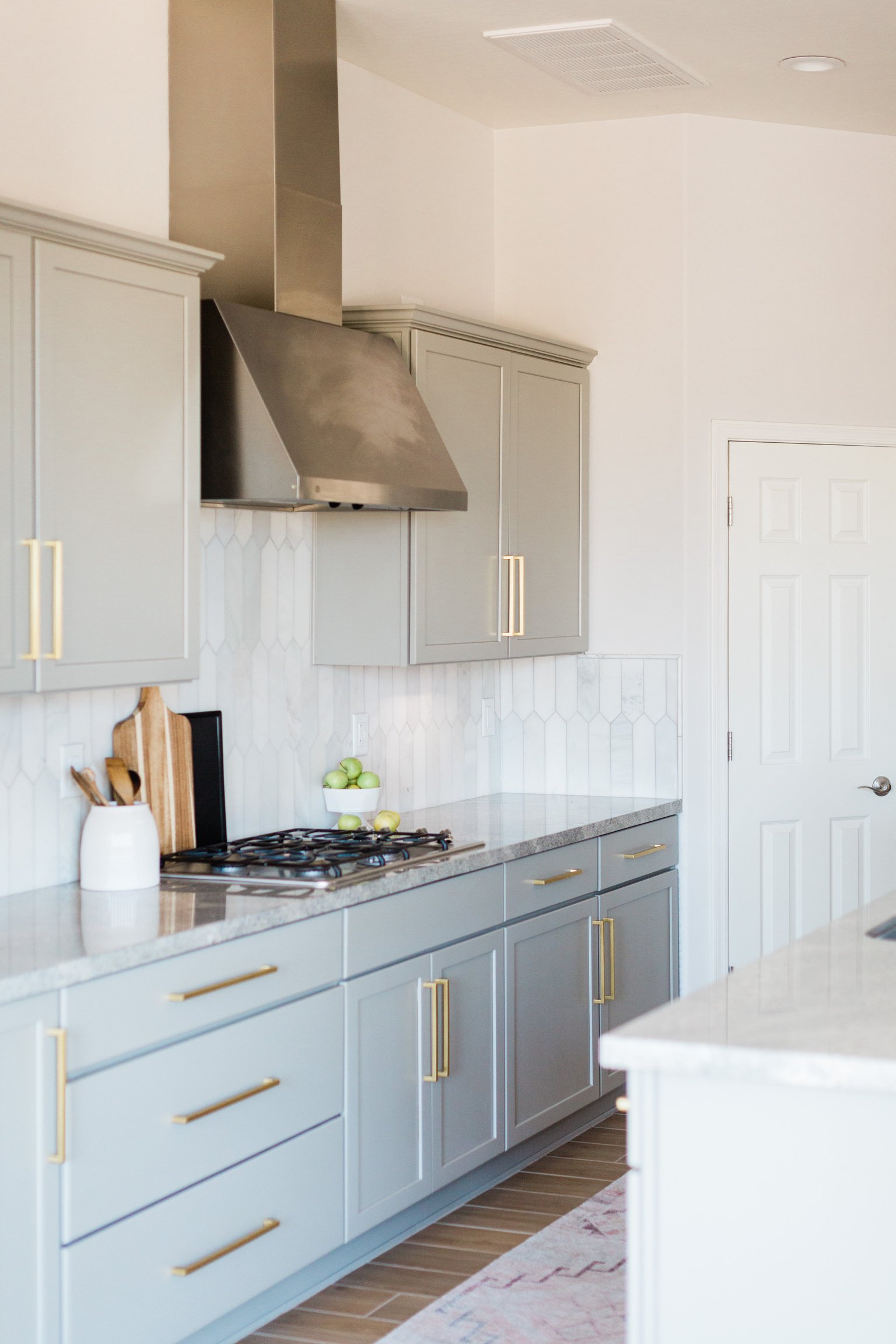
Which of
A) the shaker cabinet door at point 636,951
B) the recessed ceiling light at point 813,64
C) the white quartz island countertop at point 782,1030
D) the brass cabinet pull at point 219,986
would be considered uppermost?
the recessed ceiling light at point 813,64

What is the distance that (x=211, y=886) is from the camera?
3.20 m

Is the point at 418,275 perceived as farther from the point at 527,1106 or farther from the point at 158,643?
the point at 527,1106

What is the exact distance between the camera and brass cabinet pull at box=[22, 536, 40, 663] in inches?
108

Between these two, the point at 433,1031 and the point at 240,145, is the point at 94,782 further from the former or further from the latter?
the point at 240,145

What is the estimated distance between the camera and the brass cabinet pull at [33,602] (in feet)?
8.99

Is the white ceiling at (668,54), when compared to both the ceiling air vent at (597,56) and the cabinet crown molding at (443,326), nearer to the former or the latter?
the ceiling air vent at (597,56)

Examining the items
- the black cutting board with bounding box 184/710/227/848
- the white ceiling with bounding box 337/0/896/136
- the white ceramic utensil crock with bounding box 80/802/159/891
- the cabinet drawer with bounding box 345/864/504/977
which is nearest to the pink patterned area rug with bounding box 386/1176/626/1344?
the cabinet drawer with bounding box 345/864/504/977

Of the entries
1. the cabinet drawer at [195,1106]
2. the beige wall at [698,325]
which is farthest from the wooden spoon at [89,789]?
the beige wall at [698,325]

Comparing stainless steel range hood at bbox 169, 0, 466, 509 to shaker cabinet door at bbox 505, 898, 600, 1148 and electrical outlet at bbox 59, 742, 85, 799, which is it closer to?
electrical outlet at bbox 59, 742, 85, 799

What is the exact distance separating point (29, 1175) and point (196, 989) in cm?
47

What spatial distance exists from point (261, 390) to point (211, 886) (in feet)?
3.62

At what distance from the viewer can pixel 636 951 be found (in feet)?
15.2

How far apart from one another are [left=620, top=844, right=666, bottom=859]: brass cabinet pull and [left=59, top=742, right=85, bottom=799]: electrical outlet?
1.88 m

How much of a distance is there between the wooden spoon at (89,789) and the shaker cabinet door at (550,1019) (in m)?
1.24
